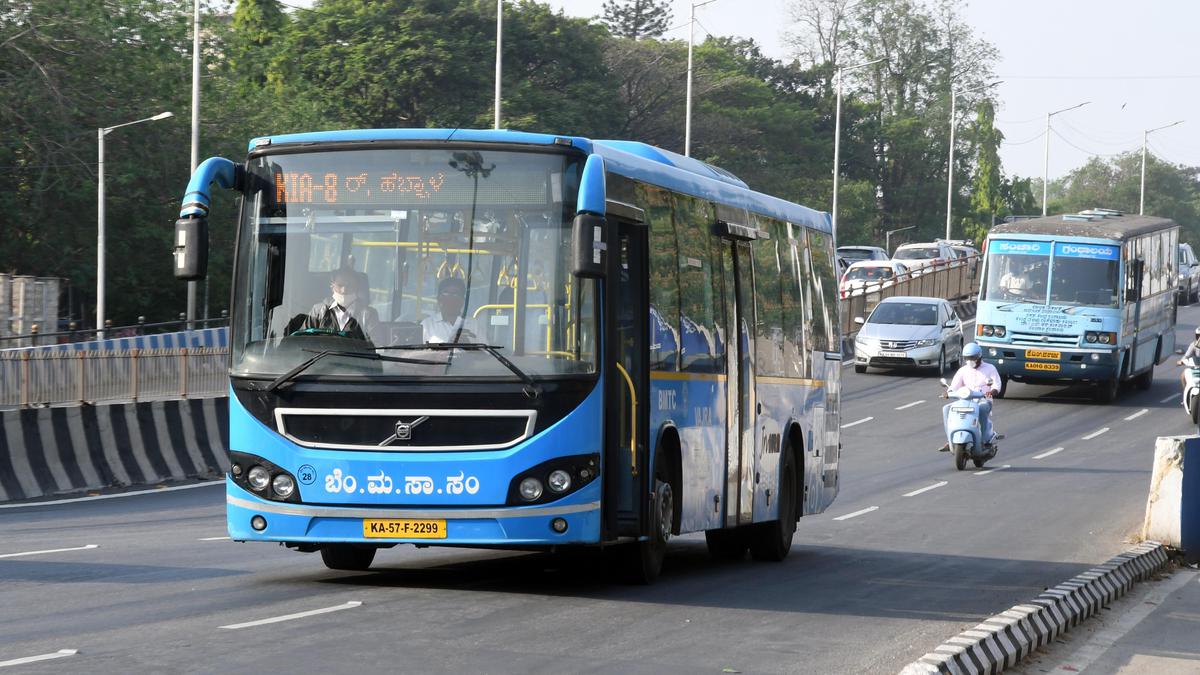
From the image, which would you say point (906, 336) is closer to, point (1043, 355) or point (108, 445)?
point (1043, 355)

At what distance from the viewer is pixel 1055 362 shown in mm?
34781

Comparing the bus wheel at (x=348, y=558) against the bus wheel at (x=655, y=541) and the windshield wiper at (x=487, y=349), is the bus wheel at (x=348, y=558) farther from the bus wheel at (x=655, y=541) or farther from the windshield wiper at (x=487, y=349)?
the windshield wiper at (x=487, y=349)

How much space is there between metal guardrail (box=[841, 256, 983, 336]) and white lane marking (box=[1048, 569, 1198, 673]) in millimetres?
29212

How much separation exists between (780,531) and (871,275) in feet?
132

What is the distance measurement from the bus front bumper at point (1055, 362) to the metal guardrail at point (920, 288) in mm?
8052

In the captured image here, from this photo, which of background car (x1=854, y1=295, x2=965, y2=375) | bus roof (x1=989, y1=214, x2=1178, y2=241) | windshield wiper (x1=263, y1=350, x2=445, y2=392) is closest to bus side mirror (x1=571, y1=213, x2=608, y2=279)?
windshield wiper (x1=263, y1=350, x2=445, y2=392)

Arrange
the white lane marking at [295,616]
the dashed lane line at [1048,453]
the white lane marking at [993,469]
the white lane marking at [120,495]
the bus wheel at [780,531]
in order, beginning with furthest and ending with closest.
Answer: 1. the dashed lane line at [1048,453]
2. the white lane marking at [993,469]
3. the white lane marking at [120,495]
4. the bus wheel at [780,531]
5. the white lane marking at [295,616]

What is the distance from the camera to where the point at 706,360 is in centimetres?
1276

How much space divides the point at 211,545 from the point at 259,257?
15.6ft

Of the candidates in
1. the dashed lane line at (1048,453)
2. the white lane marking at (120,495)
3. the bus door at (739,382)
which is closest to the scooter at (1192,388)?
the dashed lane line at (1048,453)

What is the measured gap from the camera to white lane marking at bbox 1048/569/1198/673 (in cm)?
991

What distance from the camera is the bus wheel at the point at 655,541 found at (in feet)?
37.8

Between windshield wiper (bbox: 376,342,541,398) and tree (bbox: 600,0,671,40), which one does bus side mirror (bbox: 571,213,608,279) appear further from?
tree (bbox: 600,0,671,40)

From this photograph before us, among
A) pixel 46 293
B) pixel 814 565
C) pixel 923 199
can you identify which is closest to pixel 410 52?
pixel 46 293
